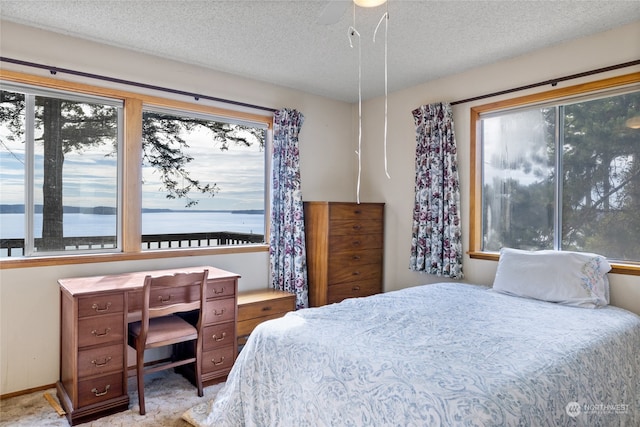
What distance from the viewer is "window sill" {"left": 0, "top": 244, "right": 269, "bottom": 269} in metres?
2.67

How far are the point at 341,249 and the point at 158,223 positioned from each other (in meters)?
1.67

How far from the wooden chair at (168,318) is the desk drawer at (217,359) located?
4.2 inches

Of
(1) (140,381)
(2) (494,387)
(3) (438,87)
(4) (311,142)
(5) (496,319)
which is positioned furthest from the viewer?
(4) (311,142)

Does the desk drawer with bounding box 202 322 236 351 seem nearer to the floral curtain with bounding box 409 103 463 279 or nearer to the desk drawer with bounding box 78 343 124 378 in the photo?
the desk drawer with bounding box 78 343 124 378

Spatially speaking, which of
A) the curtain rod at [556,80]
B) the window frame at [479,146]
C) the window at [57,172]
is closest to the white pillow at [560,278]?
the window frame at [479,146]

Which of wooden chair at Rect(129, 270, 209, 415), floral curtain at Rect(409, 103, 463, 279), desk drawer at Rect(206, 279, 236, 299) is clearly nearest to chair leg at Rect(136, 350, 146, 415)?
wooden chair at Rect(129, 270, 209, 415)

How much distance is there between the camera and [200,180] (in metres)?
3.57

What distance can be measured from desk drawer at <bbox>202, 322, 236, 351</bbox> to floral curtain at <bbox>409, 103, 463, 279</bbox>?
178 centimetres

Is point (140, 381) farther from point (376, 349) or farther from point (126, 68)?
point (126, 68)

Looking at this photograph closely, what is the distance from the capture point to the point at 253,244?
3.84 meters

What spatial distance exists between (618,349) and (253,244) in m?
2.89

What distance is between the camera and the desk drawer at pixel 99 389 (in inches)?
93.4

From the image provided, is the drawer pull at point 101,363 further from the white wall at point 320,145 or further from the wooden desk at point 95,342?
the white wall at point 320,145

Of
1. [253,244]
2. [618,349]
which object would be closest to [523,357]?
[618,349]
